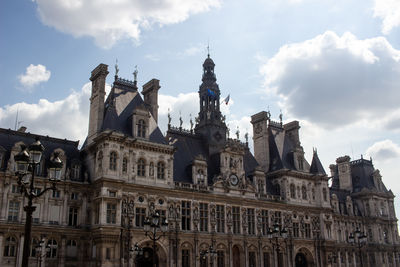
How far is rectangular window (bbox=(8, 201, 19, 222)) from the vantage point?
42578 millimetres

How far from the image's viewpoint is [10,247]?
137ft

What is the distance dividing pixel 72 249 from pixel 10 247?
20.4 feet

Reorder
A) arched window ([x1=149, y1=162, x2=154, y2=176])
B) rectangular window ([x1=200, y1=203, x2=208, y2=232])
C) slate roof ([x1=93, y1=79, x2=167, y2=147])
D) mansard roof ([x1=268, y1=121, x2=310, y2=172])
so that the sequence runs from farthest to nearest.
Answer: mansard roof ([x1=268, y1=121, x2=310, y2=172]) < rectangular window ([x1=200, y1=203, x2=208, y2=232]) < slate roof ([x1=93, y1=79, x2=167, y2=147]) < arched window ([x1=149, y1=162, x2=154, y2=176])

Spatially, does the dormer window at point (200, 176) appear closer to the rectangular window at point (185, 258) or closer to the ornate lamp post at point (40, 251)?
the rectangular window at point (185, 258)

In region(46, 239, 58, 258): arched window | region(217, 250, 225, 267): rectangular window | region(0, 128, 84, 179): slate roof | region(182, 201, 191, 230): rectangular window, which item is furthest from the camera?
region(217, 250, 225, 267): rectangular window

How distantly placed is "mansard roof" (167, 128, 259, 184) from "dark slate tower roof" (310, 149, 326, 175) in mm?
10603

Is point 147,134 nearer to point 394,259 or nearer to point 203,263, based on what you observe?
point 203,263

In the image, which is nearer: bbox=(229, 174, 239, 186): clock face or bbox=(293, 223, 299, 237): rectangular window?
bbox=(229, 174, 239, 186): clock face

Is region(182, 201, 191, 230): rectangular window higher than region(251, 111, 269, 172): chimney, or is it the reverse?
region(251, 111, 269, 172): chimney

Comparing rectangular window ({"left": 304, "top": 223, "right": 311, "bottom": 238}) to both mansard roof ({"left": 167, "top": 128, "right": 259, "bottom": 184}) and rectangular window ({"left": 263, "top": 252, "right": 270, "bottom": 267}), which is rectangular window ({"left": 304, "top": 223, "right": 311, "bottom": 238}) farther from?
mansard roof ({"left": 167, "top": 128, "right": 259, "bottom": 184})

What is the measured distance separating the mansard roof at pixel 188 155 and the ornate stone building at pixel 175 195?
17cm

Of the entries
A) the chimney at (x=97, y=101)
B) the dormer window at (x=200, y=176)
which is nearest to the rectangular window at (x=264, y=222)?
the dormer window at (x=200, y=176)

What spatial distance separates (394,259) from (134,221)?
5362 cm

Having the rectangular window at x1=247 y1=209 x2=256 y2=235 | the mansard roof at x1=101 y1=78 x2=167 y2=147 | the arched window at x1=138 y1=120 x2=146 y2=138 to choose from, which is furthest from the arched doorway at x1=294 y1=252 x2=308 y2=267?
the arched window at x1=138 y1=120 x2=146 y2=138
